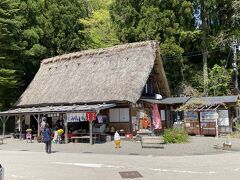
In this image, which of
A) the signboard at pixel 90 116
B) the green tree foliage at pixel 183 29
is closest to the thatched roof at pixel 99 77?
the signboard at pixel 90 116

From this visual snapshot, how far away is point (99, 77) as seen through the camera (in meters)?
29.9

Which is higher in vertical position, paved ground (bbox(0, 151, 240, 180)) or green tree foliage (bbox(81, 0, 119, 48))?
green tree foliage (bbox(81, 0, 119, 48))

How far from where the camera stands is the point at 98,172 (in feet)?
41.1

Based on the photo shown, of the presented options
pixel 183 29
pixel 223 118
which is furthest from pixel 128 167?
pixel 183 29

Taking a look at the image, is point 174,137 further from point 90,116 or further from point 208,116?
point 208,116

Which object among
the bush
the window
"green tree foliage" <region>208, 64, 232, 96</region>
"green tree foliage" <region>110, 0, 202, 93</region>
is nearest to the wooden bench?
the bush

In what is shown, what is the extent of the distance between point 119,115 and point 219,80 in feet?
44.8

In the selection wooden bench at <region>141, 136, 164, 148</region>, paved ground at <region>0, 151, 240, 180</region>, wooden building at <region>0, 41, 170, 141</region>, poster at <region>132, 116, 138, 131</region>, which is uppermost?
wooden building at <region>0, 41, 170, 141</region>

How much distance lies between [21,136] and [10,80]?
19.4ft

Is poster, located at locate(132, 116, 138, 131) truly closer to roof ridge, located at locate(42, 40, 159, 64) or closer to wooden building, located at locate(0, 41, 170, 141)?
wooden building, located at locate(0, 41, 170, 141)

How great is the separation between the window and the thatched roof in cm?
138

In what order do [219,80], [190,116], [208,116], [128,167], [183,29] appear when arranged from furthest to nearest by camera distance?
[219,80] < [183,29] < [190,116] < [208,116] < [128,167]

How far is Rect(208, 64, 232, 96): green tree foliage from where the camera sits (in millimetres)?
36312

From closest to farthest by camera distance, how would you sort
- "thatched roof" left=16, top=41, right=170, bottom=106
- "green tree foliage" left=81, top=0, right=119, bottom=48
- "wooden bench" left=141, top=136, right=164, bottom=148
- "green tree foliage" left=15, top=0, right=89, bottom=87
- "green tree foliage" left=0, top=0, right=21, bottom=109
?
"wooden bench" left=141, top=136, right=164, bottom=148 → "thatched roof" left=16, top=41, right=170, bottom=106 → "green tree foliage" left=0, top=0, right=21, bottom=109 → "green tree foliage" left=15, top=0, right=89, bottom=87 → "green tree foliage" left=81, top=0, right=119, bottom=48
